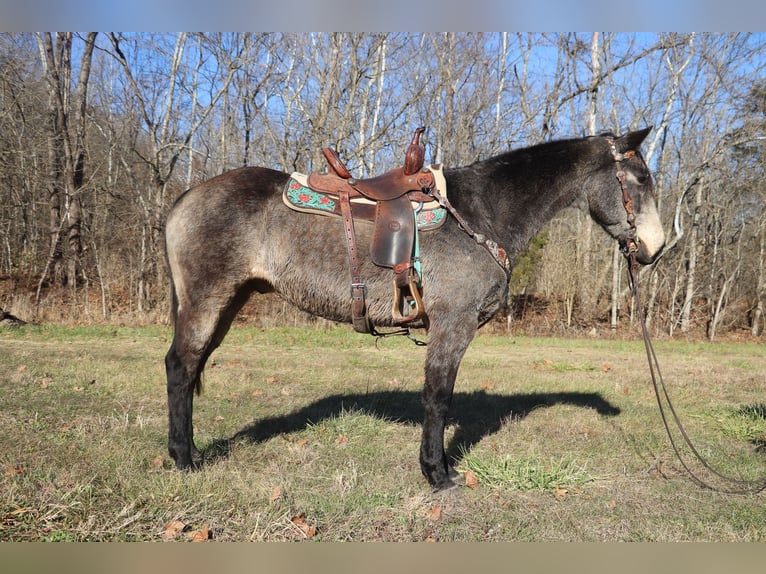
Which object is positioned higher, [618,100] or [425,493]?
[618,100]

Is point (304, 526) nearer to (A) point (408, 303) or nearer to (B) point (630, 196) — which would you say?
(A) point (408, 303)

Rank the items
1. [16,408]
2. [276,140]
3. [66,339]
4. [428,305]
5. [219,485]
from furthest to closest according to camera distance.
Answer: [276,140] < [66,339] < [16,408] < [428,305] < [219,485]

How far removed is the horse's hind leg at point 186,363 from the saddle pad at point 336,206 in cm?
90

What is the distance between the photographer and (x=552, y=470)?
13.1 ft

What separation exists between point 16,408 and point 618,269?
1717 cm

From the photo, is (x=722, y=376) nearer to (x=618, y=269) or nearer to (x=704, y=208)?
(x=618, y=269)

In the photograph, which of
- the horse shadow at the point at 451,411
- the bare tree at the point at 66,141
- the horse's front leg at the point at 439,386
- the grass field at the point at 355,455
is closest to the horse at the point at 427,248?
the horse's front leg at the point at 439,386

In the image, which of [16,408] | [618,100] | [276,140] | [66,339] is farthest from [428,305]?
[618,100]

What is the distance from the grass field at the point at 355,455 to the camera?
3.07 meters

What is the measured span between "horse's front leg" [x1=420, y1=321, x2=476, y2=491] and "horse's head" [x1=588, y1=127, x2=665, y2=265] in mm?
1510

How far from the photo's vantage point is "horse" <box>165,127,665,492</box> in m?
3.74

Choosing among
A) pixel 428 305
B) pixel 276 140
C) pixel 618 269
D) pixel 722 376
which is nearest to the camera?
pixel 428 305

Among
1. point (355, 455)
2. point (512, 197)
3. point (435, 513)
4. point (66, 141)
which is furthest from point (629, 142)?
point (66, 141)

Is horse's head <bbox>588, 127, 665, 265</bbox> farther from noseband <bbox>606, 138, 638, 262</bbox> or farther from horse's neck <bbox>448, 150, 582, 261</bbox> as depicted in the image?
horse's neck <bbox>448, 150, 582, 261</bbox>
